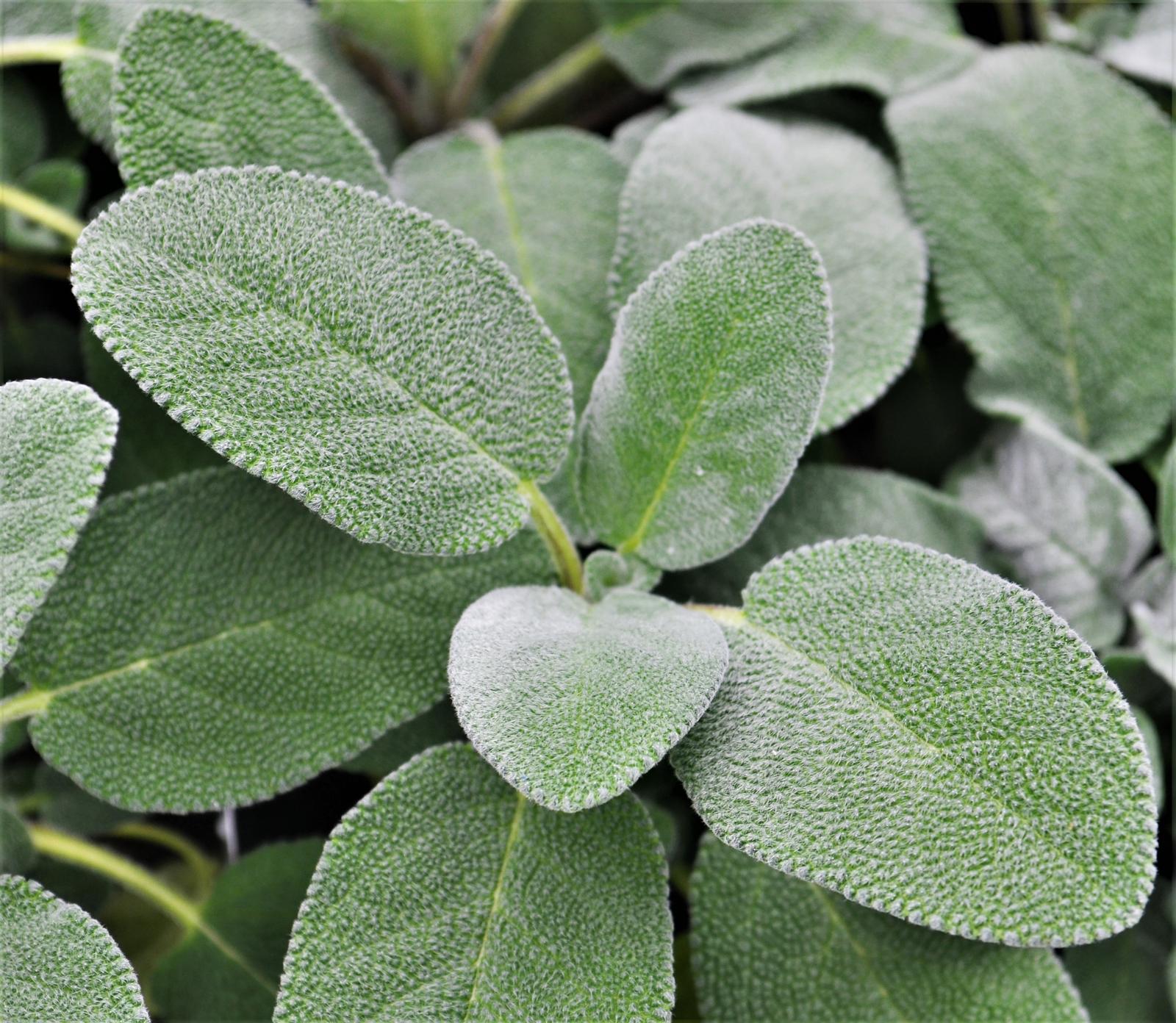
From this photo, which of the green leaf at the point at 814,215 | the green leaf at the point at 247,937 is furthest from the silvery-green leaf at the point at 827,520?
the green leaf at the point at 247,937

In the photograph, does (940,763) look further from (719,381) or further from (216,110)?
(216,110)

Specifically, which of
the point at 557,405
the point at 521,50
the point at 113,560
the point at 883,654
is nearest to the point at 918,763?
the point at 883,654

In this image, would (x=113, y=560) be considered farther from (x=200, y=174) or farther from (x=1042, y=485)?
(x=1042, y=485)

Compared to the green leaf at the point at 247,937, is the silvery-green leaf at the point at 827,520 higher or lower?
higher

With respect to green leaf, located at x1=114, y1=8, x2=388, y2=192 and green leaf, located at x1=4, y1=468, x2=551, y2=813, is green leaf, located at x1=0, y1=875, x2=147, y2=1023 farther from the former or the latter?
green leaf, located at x1=114, y1=8, x2=388, y2=192

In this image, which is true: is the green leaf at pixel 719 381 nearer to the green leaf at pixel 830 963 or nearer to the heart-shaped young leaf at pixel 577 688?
the heart-shaped young leaf at pixel 577 688
